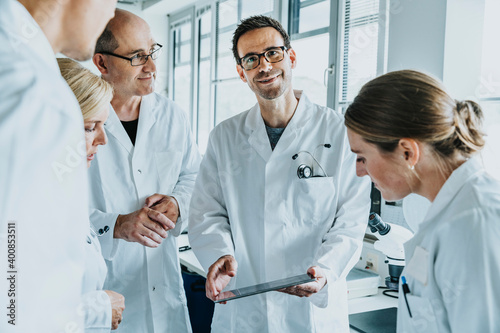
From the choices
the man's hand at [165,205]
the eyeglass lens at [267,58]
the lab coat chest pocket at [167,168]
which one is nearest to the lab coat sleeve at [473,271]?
the eyeglass lens at [267,58]

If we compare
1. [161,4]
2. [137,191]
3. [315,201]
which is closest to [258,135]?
[315,201]

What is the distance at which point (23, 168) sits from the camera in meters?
0.62

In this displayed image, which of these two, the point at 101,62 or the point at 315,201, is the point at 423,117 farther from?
the point at 101,62

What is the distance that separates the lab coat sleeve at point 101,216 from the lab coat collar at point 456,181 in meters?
1.27

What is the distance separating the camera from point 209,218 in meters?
1.82

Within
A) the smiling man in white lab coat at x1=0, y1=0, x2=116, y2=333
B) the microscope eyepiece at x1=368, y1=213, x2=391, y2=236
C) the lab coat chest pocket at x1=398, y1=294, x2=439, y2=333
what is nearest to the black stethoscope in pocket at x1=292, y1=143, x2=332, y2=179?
the microscope eyepiece at x1=368, y1=213, x2=391, y2=236

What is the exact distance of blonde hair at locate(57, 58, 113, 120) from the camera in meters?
1.44

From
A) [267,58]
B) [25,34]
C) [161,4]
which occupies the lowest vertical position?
[25,34]

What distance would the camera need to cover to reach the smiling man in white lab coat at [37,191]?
2.02 ft

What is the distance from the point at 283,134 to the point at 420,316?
3.08 ft

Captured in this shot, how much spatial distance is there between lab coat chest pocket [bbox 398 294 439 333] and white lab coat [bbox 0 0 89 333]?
0.78 metres

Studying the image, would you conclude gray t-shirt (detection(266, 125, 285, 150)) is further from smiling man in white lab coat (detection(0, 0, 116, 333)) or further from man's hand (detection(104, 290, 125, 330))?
smiling man in white lab coat (detection(0, 0, 116, 333))

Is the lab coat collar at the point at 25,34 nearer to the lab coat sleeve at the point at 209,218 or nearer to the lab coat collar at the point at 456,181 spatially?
the lab coat collar at the point at 456,181

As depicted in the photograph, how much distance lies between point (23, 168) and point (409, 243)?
954mm
